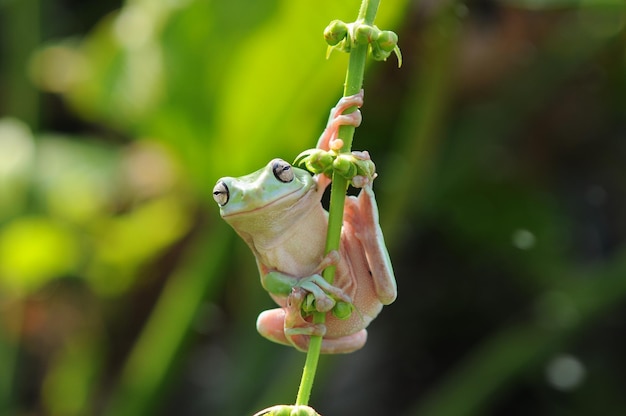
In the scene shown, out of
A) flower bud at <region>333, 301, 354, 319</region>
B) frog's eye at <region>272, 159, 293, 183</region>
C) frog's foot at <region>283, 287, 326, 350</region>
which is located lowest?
frog's foot at <region>283, 287, 326, 350</region>

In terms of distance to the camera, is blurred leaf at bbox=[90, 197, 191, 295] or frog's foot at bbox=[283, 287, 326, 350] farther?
blurred leaf at bbox=[90, 197, 191, 295]

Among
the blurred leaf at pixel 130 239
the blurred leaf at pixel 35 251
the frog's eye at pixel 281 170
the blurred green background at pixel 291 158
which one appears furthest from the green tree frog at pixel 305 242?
the blurred leaf at pixel 130 239

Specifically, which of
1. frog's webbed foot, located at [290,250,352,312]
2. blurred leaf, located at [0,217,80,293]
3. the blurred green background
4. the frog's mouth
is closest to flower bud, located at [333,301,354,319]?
frog's webbed foot, located at [290,250,352,312]

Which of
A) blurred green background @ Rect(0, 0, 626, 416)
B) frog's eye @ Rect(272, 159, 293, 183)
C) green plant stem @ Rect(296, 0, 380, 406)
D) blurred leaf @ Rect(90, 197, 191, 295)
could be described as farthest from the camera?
blurred leaf @ Rect(90, 197, 191, 295)

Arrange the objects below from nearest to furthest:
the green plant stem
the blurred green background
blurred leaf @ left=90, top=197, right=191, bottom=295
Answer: the green plant stem → the blurred green background → blurred leaf @ left=90, top=197, right=191, bottom=295

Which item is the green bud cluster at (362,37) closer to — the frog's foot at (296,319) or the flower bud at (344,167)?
the flower bud at (344,167)

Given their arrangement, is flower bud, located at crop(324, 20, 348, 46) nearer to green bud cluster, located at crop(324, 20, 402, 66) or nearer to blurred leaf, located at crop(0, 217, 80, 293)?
green bud cluster, located at crop(324, 20, 402, 66)

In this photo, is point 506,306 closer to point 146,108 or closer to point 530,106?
point 530,106

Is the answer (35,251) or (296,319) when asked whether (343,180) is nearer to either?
(296,319)
